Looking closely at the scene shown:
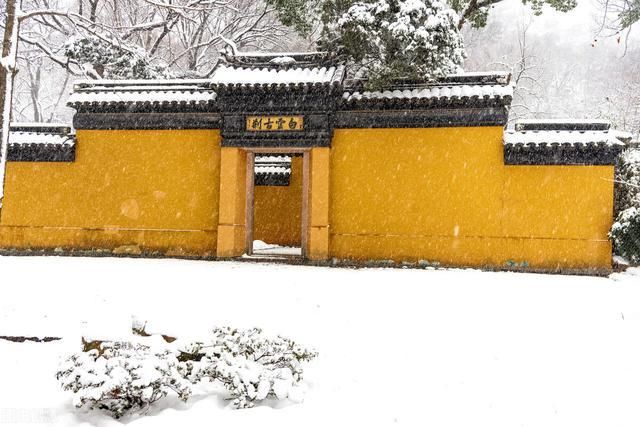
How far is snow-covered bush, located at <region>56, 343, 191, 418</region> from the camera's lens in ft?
13.2

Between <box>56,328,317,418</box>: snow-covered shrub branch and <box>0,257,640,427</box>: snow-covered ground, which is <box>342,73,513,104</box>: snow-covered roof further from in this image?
<box>56,328,317,418</box>: snow-covered shrub branch

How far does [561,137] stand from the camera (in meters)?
11.2

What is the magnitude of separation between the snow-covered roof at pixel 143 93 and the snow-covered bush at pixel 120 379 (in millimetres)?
8862

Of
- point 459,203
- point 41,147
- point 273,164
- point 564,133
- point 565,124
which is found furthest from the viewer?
point 273,164

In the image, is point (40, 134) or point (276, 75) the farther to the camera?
point (40, 134)

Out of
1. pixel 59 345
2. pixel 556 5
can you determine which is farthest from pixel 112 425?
pixel 556 5

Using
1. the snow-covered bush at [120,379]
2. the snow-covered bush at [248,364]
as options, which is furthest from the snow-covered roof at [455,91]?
the snow-covered bush at [120,379]

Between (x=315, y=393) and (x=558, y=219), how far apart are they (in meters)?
8.50

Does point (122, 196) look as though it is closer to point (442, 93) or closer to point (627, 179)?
→ point (442, 93)

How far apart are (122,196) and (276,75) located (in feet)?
15.5

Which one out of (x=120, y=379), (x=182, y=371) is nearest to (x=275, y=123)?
(x=182, y=371)

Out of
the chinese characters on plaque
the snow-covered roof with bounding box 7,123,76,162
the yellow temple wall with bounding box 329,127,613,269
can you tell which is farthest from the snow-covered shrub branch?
the snow-covered roof with bounding box 7,123,76,162

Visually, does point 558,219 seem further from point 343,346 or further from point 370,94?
point 343,346

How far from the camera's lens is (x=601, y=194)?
1112cm
